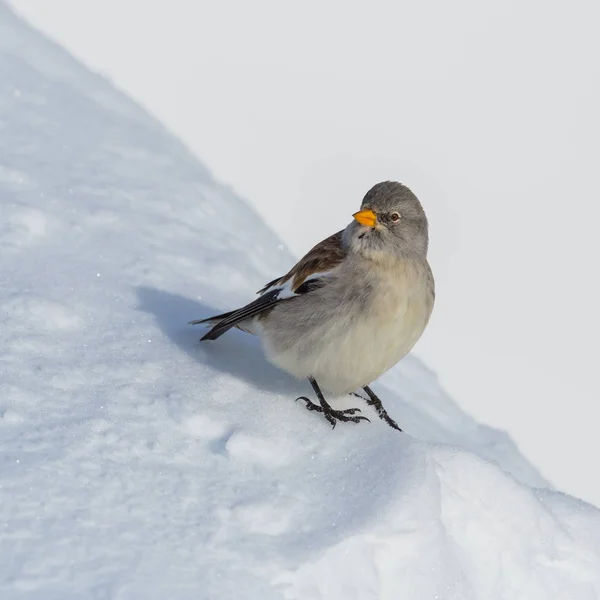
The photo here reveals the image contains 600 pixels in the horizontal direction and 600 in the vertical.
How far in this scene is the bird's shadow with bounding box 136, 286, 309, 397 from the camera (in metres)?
4.08

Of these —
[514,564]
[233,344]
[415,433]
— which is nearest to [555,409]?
[415,433]

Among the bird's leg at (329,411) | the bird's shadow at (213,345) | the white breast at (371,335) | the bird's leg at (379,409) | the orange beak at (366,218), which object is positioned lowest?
the bird's shadow at (213,345)

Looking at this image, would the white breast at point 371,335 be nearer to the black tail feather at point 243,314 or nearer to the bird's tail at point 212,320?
the black tail feather at point 243,314

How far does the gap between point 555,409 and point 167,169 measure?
3611mm

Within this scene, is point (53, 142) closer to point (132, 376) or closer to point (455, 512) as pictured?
point (132, 376)

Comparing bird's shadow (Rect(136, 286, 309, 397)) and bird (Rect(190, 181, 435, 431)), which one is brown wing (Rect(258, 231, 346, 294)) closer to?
bird (Rect(190, 181, 435, 431))

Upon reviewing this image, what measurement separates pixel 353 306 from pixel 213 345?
28.9 inches

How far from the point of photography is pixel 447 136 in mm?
10742

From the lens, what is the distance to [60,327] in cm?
385

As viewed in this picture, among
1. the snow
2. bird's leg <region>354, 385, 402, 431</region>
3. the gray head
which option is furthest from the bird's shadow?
the gray head

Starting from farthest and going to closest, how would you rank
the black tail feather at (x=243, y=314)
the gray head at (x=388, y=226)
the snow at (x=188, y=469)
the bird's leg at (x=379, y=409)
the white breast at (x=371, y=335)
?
the bird's leg at (x=379, y=409) → the black tail feather at (x=243, y=314) → the gray head at (x=388, y=226) → the white breast at (x=371, y=335) → the snow at (x=188, y=469)

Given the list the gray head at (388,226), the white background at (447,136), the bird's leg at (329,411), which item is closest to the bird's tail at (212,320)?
the bird's leg at (329,411)

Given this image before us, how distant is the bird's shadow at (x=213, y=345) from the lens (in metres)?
4.08

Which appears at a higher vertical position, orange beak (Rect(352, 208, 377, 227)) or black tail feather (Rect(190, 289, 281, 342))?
orange beak (Rect(352, 208, 377, 227))
